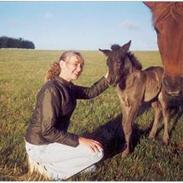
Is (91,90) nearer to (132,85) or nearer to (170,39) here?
(132,85)

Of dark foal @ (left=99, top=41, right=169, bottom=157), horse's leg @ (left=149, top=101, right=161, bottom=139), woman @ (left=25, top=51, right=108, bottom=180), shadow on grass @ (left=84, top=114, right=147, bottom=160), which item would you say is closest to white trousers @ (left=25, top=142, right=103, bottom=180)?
woman @ (left=25, top=51, right=108, bottom=180)

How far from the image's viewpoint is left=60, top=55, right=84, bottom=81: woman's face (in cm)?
353

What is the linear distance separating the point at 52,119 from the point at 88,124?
39 cm

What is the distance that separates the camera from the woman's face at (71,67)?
3.53 meters

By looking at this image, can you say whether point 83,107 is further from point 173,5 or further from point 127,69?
point 173,5

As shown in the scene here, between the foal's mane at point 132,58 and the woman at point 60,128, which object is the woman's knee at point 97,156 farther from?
the foal's mane at point 132,58

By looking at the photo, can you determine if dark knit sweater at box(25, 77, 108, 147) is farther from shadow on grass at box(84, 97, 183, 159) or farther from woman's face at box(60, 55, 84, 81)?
shadow on grass at box(84, 97, 183, 159)

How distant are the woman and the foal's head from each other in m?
0.12

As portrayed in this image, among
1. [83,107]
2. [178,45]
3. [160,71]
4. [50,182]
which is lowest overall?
[50,182]

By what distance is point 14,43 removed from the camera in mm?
3701

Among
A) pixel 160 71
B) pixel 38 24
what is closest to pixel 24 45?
pixel 38 24

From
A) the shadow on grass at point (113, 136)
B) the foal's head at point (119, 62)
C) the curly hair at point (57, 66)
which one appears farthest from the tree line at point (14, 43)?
the shadow on grass at point (113, 136)

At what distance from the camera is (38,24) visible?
3695 mm

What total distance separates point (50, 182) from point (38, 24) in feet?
4.45
